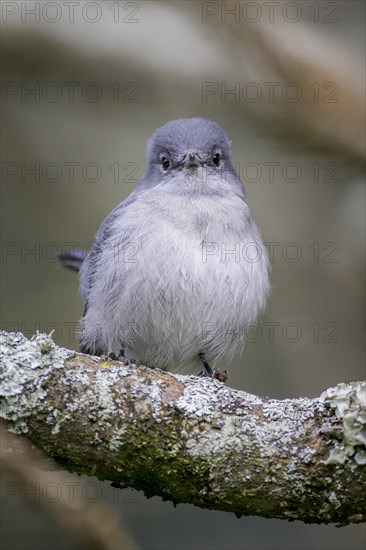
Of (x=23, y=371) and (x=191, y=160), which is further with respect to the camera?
(x=191, y=160)

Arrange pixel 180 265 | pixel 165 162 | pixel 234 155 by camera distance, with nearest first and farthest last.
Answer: pixel 180 265
pixel 165 162
pixel 234 155

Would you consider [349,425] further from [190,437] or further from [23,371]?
[23,371]

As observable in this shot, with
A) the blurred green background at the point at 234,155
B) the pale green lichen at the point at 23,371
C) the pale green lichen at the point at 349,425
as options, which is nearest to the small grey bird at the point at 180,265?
the blurred green background at the point at 234,155

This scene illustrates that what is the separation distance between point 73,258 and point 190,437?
2.43 metres

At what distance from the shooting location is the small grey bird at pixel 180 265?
3789mm

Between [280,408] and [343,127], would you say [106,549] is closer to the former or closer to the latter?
[280,408]

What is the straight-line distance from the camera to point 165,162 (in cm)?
434

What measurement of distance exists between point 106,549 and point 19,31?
8.52 feet

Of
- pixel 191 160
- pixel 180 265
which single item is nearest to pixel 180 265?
pixel 180 265

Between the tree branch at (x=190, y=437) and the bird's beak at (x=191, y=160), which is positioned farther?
the bird's beak at (x=191, y=160)

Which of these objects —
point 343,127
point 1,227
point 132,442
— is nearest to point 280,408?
point 132,442

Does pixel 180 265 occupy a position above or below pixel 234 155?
below

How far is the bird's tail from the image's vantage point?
4.95 m

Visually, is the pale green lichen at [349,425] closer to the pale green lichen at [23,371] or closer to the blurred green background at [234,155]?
the pale green lichen at [23,371]
